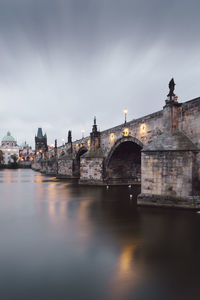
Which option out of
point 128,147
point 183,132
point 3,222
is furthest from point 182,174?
point 128,147

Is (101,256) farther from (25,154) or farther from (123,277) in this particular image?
(25,154)

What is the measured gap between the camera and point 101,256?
6500mm

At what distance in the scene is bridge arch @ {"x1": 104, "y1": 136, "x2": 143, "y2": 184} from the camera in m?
25.6

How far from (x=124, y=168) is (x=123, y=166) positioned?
29 cm

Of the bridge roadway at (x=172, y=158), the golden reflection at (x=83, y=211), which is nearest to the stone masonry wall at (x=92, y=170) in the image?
the bridge roadway at (x=172, y=158)

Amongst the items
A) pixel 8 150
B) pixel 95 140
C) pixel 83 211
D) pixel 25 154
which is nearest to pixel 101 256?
pixel 83 211

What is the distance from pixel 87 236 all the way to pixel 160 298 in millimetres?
4294

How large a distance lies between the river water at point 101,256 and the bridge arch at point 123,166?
46.4 ft

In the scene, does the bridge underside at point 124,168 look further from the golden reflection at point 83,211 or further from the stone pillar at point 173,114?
the stone pillar at point 173,114

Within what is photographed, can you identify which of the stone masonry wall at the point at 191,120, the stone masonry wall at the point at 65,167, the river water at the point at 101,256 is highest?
the stone masonry wall at the point at 191,120

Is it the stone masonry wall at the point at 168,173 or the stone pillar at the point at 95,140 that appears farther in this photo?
the stone pillar at the point at 95,140

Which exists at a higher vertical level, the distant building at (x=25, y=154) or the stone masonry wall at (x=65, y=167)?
the distant building at (x=25, y=154)

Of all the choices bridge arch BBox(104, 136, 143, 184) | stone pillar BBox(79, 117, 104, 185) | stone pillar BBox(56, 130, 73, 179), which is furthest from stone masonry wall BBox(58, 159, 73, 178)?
bridge arch BBox(104, 136, 143, 184)

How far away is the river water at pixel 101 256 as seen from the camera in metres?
4.75
